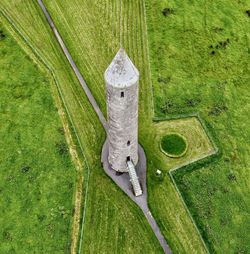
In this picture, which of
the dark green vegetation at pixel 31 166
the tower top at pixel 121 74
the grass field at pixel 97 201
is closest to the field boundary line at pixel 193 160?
the grass field at pixel 97 201

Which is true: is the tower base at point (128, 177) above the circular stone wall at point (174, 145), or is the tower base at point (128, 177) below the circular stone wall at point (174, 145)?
above

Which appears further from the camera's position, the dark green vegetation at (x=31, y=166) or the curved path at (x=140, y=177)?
the curved path at (x=140, y=177)

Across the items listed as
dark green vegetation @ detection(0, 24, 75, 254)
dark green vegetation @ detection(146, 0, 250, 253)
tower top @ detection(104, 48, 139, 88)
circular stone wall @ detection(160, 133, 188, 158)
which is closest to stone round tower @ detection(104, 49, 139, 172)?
tower top @ detection(104, 48, 139, 88)

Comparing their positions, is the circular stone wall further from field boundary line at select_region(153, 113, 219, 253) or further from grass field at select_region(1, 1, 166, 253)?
grass field at select_region(1, 1, 166, 253)

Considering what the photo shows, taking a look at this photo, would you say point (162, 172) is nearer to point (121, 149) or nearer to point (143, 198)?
point (143, 198)

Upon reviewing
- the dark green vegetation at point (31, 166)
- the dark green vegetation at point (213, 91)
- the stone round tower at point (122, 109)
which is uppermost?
the stone round tower at point (122, 109)

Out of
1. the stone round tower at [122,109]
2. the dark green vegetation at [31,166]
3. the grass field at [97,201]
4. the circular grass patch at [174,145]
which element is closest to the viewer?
the stone round tower at [122,109]

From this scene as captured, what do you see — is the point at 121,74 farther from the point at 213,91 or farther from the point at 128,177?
the point at 213,91

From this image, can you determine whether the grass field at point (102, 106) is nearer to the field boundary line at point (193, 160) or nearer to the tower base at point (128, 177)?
the field boundary line at point (193, 160)
